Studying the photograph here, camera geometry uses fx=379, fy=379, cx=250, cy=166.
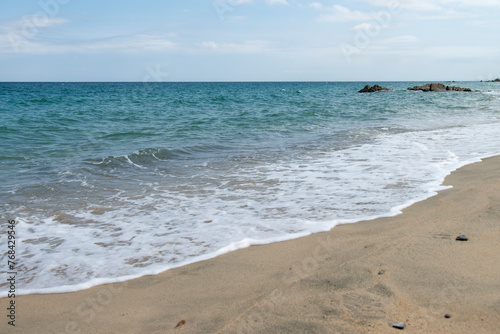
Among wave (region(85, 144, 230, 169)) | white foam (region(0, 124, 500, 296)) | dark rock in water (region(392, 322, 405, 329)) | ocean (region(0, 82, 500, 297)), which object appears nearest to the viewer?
dark rock in water (region(392, 322, 405, 329))

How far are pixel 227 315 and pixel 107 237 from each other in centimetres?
227

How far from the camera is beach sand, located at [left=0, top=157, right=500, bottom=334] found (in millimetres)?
2371

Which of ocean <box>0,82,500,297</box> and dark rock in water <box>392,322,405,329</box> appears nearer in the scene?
dark rock in water <box>392,322,405,329</box>

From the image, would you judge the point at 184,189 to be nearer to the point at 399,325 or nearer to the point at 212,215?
the point at 212,215

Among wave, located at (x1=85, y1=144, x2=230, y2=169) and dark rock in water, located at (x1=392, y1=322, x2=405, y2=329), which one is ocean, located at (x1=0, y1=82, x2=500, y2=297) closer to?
wave, located at (x1=85, y1=144, x2=230, y2=169)

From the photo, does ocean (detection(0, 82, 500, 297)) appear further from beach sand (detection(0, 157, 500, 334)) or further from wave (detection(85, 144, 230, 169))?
beach sand (detection(0, 157, 500, 334))

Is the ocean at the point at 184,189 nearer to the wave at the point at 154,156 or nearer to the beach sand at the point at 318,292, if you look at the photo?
the wave at the point at 154,156

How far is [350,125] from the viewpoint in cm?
1572

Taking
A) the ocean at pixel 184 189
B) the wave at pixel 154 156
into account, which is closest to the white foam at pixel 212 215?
the ocean at pixel 184 189

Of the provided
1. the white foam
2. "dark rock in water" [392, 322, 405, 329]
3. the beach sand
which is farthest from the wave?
"dark rock in water" [392, 322, 405, 329]

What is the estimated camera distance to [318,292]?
2730mm

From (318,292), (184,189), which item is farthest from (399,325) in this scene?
(184,189)

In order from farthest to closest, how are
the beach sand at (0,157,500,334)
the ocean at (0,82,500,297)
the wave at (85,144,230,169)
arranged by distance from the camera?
1. the wave at (85,144,230,169)
2. the ocean at (0,82,500,297)
3. the beach sand at (0,157,500,334)

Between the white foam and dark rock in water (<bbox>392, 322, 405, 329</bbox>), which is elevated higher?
dark rock in water (<bbox>392, 322, 405, 329</bbox>)
